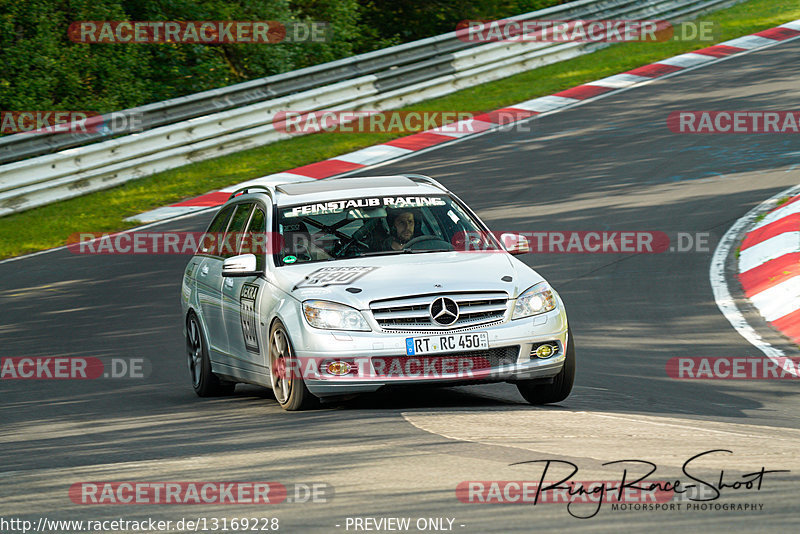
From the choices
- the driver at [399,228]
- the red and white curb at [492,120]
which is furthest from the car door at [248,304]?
the red and white curb at [492,120]

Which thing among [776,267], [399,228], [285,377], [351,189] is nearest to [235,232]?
[351,189]

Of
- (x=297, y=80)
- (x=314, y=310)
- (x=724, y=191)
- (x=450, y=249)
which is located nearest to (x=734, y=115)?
(x=724, y=191)

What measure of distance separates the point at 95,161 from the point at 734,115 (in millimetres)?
10400

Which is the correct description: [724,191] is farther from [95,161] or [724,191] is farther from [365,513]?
[365,513]

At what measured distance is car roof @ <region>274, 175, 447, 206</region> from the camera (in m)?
8.65

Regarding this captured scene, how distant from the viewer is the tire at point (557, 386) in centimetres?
764

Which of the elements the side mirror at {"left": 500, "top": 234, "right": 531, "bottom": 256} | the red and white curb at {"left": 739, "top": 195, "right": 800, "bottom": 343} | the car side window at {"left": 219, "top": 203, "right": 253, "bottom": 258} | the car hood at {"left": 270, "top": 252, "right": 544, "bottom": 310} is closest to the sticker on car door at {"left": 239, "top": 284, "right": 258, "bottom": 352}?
the car hood at {"left": 270, "top": 252, "right": 544, "bottom": 310}

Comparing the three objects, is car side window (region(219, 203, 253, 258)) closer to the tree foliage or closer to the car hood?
the car hood

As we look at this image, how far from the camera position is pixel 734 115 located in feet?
62.1

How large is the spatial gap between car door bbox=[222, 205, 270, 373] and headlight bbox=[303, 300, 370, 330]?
81 centimetres

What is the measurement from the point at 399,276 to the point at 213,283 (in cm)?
223

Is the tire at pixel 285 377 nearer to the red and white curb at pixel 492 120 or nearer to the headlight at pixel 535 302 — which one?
the headlight at pixel 535 302

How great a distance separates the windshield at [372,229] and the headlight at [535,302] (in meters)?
0.88

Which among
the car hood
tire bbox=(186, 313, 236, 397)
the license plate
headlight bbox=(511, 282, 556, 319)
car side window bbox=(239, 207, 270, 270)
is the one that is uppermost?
car side window bbox=(239, 207, 270, 270)
